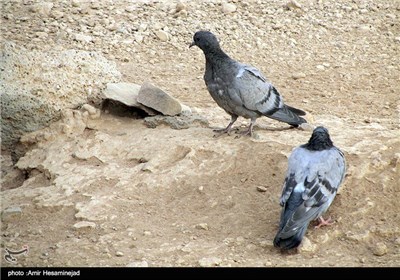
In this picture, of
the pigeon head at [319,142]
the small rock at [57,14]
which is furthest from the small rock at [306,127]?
the small rock at [57,14]

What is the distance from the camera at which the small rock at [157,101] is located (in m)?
8.42

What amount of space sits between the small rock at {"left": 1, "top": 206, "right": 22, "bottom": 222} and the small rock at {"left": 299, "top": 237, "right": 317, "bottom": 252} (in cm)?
249

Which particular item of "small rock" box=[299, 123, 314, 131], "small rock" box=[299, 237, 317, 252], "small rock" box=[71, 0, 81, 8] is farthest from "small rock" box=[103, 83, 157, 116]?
"small rock" box=[299, 237, 317, 252]

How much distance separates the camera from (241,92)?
8.06 meters

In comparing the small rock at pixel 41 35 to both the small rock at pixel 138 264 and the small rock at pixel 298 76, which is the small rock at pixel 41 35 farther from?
the small rock at pixel 138 264

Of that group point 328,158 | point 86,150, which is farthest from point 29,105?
point 328,158

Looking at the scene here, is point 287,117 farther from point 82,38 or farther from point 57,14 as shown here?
point 57,14

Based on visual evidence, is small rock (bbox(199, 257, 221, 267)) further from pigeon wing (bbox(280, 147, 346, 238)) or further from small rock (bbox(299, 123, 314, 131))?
small rock (bbox(299, 123, 314, 131))

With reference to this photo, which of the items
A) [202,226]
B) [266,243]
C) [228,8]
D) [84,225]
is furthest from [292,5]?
[84,225]

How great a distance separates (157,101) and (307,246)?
3.03m

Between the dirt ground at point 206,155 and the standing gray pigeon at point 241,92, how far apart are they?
203 mm

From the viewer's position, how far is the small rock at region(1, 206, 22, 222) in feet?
21.7
